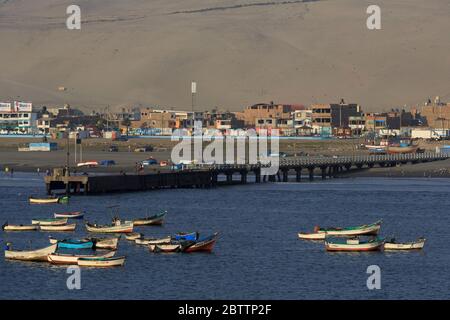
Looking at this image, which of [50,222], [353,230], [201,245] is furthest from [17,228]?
[353,230]

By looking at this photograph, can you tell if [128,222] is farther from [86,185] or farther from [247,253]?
[86,185]

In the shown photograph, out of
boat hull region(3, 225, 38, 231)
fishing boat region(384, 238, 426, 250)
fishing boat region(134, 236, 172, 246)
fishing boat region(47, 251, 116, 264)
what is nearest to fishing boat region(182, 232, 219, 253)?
fishing boat region(134, 236, 172, 246)

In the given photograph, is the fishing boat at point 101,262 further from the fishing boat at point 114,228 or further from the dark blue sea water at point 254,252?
the fishing boat at point 114,228

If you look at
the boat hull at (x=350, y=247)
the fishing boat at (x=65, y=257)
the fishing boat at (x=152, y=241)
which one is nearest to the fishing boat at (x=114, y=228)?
the fishing boat at (x=152, y=241)
